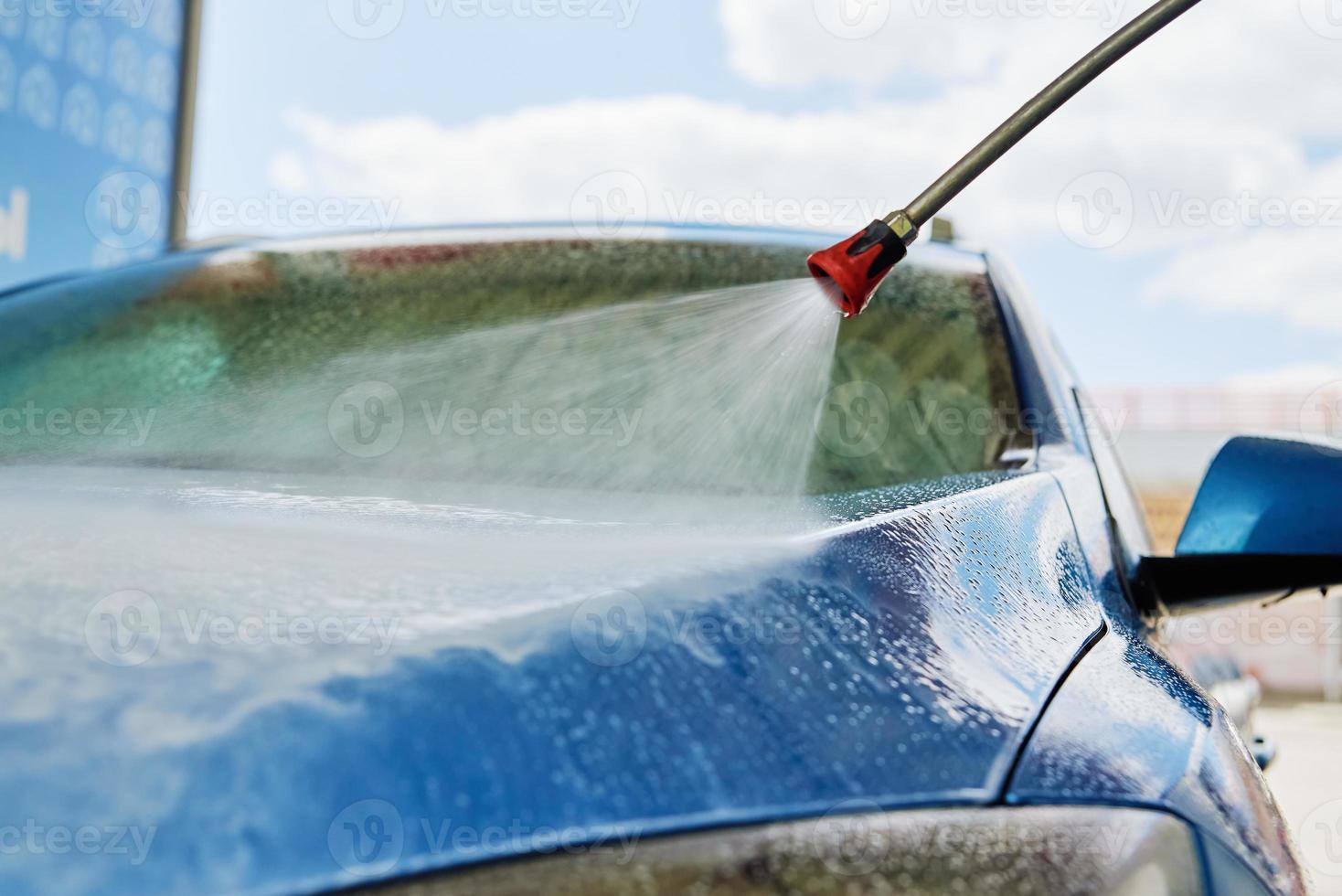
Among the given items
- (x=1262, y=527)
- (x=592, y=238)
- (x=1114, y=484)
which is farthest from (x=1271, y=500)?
(x=592, y=238)

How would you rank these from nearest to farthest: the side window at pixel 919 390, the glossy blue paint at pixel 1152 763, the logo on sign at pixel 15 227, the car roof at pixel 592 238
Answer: the glossy blue paint at pixel 1152 763 → the side window at pixel 919 390 → the car roof at pixel 592 238 → the logo on sign at pixel 15 227

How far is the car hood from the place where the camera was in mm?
533

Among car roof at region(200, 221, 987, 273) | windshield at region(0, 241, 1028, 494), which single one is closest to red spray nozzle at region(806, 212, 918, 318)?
windshield at region(0, 241, 1028, 494)

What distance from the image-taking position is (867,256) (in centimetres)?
107

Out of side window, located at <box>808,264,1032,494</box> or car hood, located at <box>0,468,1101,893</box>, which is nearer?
car hood, located at <box>0,468,1101,893</box>

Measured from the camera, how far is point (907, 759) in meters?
0.61

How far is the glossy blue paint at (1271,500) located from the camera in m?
1.23

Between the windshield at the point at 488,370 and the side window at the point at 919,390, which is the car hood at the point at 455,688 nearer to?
the windshield at the point at 488,370

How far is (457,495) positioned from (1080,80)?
733 millimetres

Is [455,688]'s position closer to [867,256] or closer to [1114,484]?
[867,256]

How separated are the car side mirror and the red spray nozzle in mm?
517

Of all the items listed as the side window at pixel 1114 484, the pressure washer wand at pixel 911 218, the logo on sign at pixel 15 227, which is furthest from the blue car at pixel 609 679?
the logo on sign at pixel 15 227

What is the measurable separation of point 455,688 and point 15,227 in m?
5.32

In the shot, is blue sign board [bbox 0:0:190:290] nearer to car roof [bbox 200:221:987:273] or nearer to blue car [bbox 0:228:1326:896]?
car roof [bbox 200:221:987:273]
